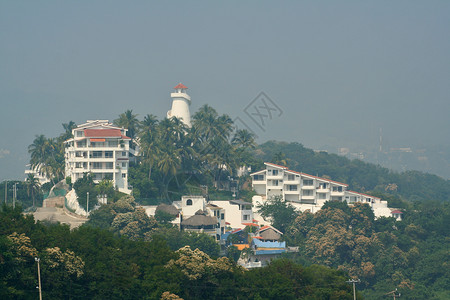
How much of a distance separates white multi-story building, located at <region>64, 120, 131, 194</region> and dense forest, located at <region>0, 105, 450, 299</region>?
4.88ft

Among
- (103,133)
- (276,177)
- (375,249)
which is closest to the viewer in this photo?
(375,249)

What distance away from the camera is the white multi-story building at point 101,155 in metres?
84.8

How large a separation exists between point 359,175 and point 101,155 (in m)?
85.8

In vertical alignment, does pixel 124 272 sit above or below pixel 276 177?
below

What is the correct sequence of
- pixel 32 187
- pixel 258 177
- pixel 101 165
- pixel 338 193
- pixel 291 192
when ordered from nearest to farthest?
pixel 101 165
pixel 32 187
pixel 291 192
pixel 258 177
pixel 338 193

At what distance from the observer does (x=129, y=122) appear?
92.4 m

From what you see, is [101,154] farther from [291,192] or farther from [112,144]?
[291,192]

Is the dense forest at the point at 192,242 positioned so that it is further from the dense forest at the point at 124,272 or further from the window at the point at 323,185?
the window at the point at 323,185

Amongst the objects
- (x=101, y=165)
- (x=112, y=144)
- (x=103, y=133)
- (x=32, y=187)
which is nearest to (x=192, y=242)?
(x=101, y=165)

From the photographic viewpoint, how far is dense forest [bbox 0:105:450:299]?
50.8 meters

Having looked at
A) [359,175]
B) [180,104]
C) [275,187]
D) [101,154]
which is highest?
[180,104]

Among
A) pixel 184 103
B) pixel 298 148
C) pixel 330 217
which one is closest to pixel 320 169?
pixel 298 148

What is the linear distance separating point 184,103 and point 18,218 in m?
47.4

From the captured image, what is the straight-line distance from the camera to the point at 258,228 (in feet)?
276
